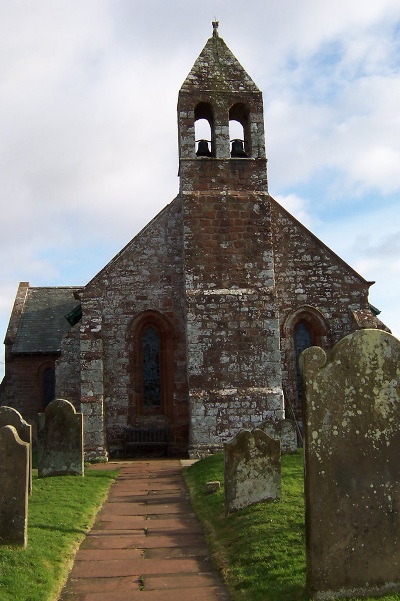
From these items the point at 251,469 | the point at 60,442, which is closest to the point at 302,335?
the point at 60,442

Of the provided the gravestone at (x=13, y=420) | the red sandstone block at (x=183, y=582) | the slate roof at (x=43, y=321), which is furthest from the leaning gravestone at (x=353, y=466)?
the slate roof at (x=43, y=321)

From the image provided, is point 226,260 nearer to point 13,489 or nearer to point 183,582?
point 13,489

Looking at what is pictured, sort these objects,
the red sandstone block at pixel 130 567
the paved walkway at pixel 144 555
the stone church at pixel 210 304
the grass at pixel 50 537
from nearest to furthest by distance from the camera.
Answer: the grass at pixel 50 537 → the paved walkway at pixel 144 555 → the red sandstone block at pixel 130 567 → the stone church at pixel 210 304

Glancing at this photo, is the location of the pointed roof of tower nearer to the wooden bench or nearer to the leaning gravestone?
the wooden bench

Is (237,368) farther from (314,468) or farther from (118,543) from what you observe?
(314,468)

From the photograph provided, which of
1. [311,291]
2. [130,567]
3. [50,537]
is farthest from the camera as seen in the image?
[311,291]

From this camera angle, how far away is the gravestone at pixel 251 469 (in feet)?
33.0

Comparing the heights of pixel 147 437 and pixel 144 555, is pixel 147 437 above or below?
above

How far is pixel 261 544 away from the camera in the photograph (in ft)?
25.6

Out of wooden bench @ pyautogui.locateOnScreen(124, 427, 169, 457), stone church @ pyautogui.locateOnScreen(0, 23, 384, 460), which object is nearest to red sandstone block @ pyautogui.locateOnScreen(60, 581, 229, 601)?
stone church @ pyautogui.locateOnScreen(0, 23, 384, 460)

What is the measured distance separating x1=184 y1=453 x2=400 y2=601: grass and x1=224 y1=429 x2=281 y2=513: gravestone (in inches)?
7.8

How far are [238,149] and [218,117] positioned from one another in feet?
3.89

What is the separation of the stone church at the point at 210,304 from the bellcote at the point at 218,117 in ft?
0.12

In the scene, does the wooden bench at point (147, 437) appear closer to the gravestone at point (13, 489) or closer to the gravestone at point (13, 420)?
the gravestone at point (13, 420)
